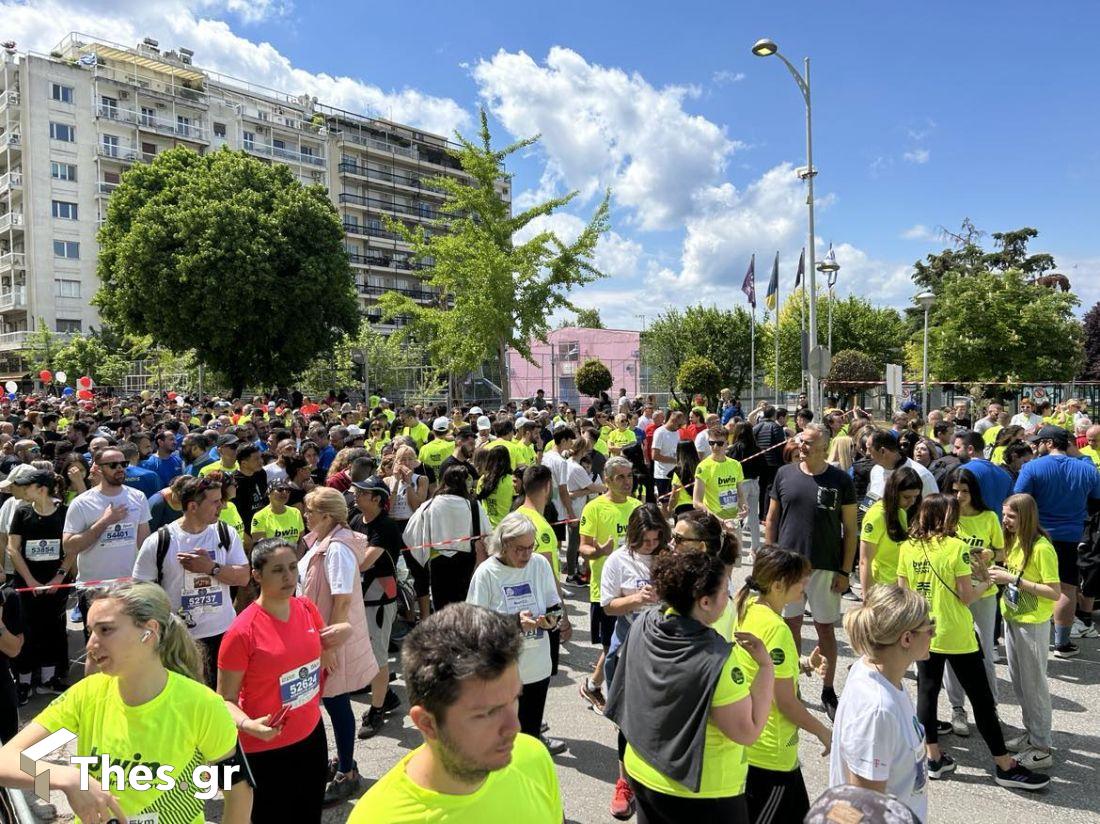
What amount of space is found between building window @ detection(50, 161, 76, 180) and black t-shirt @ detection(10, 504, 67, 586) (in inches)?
2123

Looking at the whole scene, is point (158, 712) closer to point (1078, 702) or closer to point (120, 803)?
point (120, 803)

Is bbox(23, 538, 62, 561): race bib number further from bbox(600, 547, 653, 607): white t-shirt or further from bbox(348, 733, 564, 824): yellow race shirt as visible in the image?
bbox(348, 733, 564, 824): yellow race shirt

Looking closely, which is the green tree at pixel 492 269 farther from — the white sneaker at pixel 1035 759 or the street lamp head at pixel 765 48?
the white sneaker at pixel 1035 759

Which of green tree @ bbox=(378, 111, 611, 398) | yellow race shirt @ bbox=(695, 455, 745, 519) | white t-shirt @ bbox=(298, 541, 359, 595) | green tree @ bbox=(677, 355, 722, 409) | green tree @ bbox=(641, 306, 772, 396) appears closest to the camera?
white t-shirt @ bbox=(298, 541, 359, 595)

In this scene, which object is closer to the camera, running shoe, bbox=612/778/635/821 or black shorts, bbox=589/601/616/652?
running shoe, bbox=612/778/635/821

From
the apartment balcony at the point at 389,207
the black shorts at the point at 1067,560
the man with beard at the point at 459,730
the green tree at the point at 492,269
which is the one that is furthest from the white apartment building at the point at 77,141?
the man with beard at the point at 459,730

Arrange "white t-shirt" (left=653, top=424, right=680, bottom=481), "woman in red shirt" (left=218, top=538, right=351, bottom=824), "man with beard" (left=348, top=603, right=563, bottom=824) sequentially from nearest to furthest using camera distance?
"man with beard" (left=348, top=603, right=563, bottom=824), "woman in red shirt" (left=218, top=538, right=351, bottom=824), "white t-shirt" (left=653, top=424, right=680, bottom=481)

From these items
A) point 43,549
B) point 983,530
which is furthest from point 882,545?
point 43,549

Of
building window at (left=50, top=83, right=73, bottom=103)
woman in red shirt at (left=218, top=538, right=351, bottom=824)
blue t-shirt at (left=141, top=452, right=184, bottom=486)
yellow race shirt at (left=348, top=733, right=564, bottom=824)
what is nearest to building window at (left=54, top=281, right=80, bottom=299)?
building window at (left=50, top=83, right=73, bottom=103)

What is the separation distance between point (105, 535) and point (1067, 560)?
27.0 feet

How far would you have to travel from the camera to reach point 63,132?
159 ft

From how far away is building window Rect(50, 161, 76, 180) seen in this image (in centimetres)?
4809

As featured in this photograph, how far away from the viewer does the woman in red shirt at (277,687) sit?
10.6ft

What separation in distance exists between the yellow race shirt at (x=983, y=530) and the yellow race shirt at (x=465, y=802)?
4.37 metres
